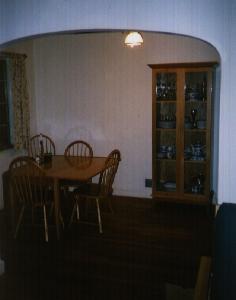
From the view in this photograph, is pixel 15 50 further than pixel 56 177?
Yes

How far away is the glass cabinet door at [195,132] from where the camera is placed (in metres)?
4.51

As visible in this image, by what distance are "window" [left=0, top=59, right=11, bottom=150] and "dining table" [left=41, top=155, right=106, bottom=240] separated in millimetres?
811

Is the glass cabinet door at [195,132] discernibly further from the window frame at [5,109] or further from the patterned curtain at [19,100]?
the window frame at [5,109]

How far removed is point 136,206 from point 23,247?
170 cm

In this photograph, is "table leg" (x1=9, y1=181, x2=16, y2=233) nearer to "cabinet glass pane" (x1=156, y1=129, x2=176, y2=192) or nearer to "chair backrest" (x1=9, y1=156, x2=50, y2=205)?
"chair backrest" (x1=9, y1=156, x2=50, y2=205)

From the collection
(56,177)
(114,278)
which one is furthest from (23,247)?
(114,278)

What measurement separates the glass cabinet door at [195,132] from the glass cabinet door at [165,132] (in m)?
0.16

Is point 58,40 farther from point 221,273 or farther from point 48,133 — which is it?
point 221,273

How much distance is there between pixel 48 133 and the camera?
5.69 meters

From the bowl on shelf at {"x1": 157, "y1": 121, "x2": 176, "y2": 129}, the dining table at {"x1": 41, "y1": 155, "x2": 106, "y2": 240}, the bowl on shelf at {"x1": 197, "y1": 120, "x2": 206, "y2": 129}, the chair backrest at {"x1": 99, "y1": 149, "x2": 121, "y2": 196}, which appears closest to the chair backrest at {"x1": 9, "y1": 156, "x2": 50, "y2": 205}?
the dining table at {"x1": 41, "y1": 155, "x2": 106, "y2": 240}

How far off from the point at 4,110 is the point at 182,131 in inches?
94.2

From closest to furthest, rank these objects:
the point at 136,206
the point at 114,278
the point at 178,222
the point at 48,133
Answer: the point at 114,278, the point at 178,222, the point at 136,206, the point at 48,133

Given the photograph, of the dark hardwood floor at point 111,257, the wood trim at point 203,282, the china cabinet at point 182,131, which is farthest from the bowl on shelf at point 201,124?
the wood trim at point 203,282

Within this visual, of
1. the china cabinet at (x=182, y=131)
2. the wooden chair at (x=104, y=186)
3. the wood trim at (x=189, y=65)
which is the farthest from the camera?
the china cabinet at (x=182, y=131)
